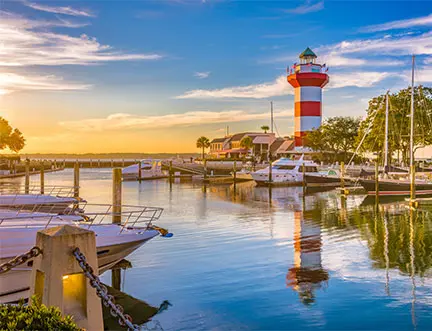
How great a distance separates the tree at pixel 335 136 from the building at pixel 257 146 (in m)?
9.15

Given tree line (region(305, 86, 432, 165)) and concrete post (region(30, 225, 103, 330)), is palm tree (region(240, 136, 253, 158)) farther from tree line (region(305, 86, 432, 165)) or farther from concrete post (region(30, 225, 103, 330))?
concrete post (region(30, 225, 103, 330))

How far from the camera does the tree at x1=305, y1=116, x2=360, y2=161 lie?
6950cm

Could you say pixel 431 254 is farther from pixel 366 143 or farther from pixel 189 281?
pixel 366 143

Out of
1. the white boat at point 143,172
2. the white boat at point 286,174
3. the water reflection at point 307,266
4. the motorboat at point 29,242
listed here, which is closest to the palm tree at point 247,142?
the white boat at point 143,172

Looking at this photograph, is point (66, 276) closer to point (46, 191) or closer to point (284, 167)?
point (46, 191)

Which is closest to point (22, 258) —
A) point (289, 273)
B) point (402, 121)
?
point (289, 273)

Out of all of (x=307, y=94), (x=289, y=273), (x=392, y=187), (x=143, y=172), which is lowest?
(x=289, y=273)

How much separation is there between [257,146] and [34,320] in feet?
287

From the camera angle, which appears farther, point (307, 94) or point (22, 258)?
point (307, 94)

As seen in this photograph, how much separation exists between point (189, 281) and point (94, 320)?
7.01 m

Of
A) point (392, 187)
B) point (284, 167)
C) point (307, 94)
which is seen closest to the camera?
point (392, 187)

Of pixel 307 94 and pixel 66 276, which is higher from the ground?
pixel 307 94

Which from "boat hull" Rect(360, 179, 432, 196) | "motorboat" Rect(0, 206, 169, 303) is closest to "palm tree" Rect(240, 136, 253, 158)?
"boat hull" Rect(360, 179, 432, 196)

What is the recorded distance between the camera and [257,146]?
299ft
